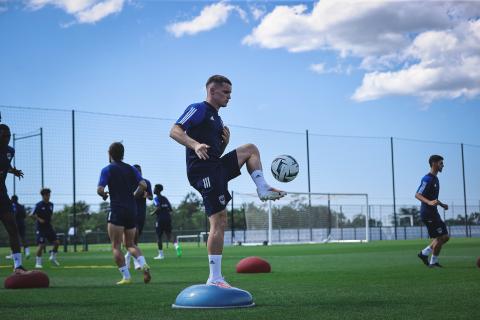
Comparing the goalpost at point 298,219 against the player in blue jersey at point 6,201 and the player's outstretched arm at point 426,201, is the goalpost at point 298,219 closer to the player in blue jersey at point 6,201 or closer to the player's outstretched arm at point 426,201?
the player's outstretched arm at point 426,201

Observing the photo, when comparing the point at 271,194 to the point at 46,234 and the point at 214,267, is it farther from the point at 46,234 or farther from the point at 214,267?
the point at 46,234

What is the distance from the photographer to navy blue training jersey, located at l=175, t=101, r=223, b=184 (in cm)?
657

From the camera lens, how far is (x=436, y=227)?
43.8ft

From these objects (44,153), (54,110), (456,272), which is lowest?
(456,272)

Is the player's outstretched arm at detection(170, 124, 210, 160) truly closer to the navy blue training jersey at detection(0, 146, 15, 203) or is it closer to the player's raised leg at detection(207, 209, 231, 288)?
the player's raised leg at detection(207, 209, 231, 288)

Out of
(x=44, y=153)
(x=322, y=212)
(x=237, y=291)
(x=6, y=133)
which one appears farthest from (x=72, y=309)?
(x=322, y=212)

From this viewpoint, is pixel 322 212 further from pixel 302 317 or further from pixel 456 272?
pixel 302 317

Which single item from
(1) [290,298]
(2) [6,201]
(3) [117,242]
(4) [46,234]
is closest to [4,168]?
(2) [6,201]

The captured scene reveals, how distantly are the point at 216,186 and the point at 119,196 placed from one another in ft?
13.8

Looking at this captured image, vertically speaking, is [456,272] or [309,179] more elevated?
[309,179]

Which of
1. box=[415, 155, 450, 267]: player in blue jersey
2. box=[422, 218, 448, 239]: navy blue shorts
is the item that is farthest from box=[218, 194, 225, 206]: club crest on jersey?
box=[422, 218, 448, 239]: navy blue shorts

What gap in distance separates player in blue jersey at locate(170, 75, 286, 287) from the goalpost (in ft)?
103

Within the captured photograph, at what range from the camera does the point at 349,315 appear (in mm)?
5625

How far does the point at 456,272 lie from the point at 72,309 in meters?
6.71
